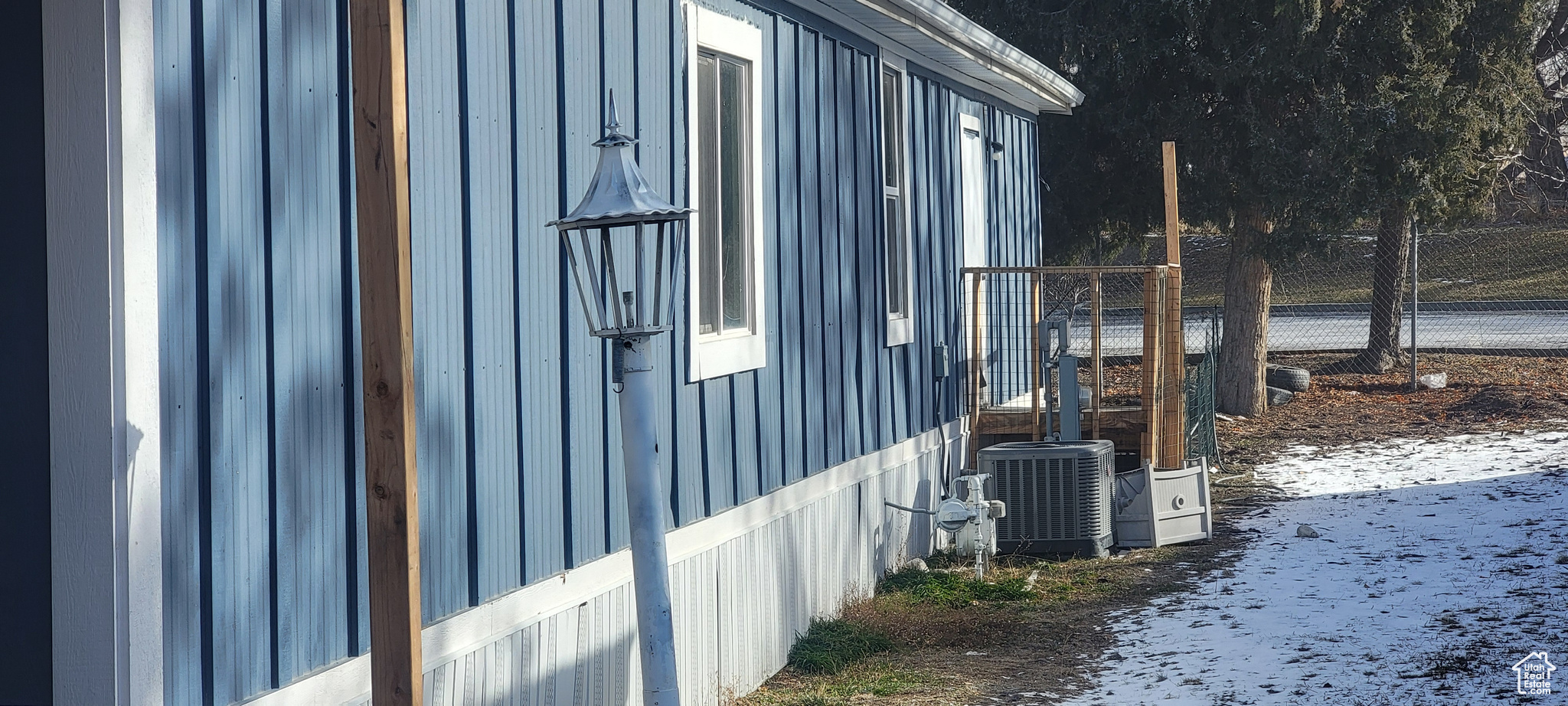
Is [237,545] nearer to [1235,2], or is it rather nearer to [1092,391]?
[1092,391]

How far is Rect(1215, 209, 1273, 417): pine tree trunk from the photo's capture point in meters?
16.2

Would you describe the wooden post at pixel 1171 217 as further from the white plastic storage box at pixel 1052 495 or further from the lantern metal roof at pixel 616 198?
the lantern metal roof at pixel 616 198

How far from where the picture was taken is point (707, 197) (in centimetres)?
598

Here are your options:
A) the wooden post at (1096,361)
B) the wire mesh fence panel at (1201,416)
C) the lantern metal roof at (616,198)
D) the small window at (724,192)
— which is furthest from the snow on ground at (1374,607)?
the lantern metal roof at (616,198)

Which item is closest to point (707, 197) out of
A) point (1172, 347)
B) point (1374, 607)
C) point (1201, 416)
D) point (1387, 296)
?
point (1374, 607)

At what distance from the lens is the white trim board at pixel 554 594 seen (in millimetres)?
3512

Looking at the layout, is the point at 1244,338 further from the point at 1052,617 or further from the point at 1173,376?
the point at 1052,617

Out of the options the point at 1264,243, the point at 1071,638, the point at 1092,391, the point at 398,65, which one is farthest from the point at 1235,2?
the point at 398,65

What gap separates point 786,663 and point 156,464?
14.0ft

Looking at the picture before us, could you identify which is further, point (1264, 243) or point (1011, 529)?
point (1264, 243)

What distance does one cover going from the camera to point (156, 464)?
2896 mm

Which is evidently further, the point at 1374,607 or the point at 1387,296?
the point at 1387,296

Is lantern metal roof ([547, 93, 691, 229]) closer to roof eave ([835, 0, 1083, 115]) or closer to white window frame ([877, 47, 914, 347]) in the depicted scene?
roof eave ([835, 0, 1083, 115])

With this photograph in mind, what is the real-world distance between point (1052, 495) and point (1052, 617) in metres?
1.60
